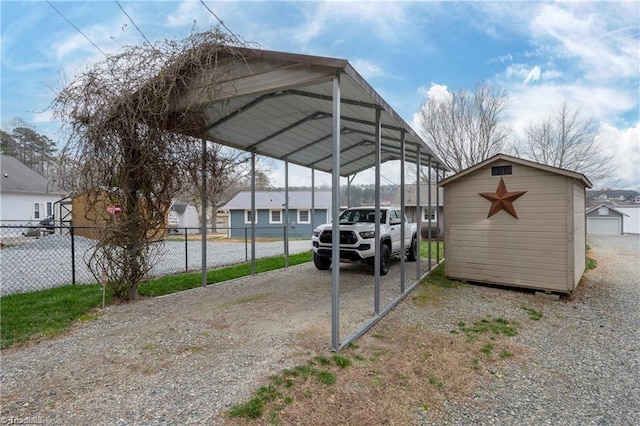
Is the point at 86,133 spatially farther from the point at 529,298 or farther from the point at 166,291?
the point at 529,298

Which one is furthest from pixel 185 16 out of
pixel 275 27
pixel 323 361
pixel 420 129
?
A: pixel 420 129

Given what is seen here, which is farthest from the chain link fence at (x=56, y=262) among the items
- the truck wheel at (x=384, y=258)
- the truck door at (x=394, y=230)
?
the truck door at (x=394, y=230)

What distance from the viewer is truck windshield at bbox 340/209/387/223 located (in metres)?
7.96

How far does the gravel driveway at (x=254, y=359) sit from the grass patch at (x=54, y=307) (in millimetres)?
293

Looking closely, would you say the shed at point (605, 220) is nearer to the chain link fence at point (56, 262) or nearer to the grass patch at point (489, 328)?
the grass patch at point (489, 328)

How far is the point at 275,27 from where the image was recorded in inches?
238

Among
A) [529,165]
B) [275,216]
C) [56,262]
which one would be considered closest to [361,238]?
[529,165]

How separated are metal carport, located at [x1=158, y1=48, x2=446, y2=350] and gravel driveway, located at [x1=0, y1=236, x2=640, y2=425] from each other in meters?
0.83

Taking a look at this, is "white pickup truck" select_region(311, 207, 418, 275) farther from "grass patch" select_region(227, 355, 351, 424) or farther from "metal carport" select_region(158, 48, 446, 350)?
"grass patch" select_region(227, 355, 351, 424)

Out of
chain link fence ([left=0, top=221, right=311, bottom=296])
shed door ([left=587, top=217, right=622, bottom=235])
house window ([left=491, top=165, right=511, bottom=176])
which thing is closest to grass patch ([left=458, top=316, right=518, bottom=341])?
house window ([left=491, top=165, right=511, bottom=176])

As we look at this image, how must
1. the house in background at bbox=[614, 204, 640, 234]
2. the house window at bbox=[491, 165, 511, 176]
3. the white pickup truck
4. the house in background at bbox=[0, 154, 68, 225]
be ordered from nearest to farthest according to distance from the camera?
the house window at bbox=[491, 165, 511, 176]
the white pickup truck
the house in background at bbox=[0, 154, 68, 225]
the house in background at bbox=[614, 204, 640, 234]

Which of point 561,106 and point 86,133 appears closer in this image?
point 86,133

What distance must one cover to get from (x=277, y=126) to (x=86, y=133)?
122 inches

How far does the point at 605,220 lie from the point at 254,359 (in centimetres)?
3462
